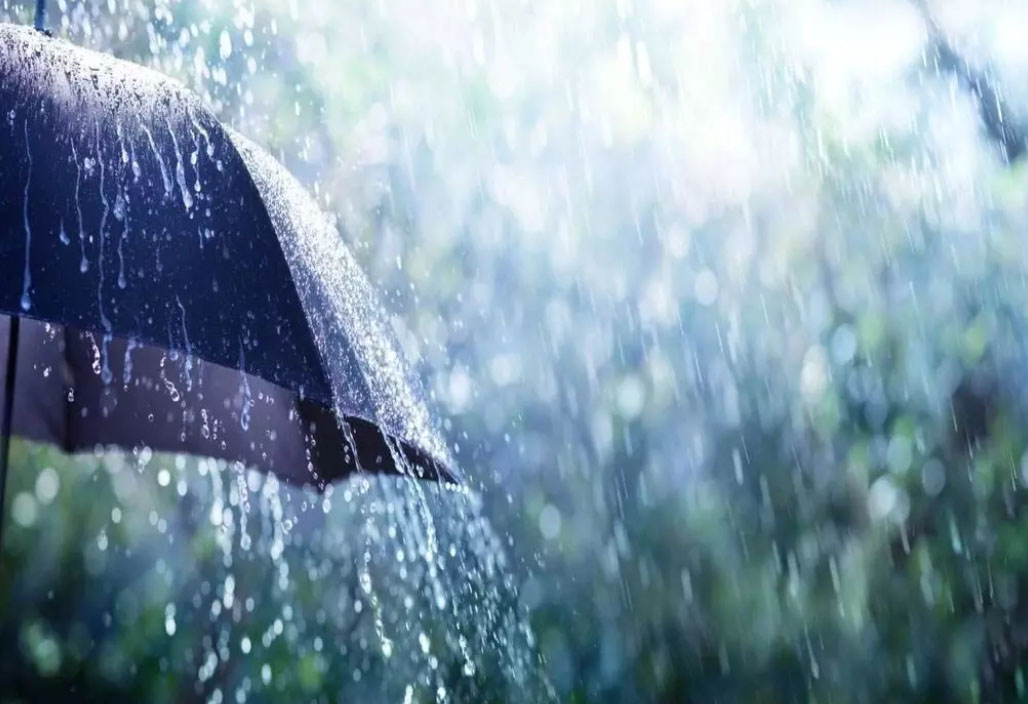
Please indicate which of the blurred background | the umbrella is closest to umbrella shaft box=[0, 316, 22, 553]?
the umbrella

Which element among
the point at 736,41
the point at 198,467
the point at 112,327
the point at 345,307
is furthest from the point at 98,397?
the point at 736,41

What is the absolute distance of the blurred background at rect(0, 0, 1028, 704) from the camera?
5.01 m

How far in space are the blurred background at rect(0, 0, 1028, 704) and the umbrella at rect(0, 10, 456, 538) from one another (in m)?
3.39

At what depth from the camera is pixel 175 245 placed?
1354 mm

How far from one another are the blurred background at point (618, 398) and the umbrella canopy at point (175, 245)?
3.40 meters

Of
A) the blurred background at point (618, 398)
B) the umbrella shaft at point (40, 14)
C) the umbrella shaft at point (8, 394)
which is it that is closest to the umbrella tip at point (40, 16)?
the umbrella shaft at point (40, 14)

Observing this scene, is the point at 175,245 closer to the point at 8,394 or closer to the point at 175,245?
the point at 175,245

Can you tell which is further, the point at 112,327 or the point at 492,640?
the point at 492,640

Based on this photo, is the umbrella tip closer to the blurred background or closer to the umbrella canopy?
the umbrella canopy

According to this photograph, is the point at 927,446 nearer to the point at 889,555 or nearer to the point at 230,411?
the point at 889,555

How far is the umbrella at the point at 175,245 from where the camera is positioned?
1260mm

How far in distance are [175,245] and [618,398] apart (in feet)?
13.5

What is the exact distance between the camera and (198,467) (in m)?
5.11

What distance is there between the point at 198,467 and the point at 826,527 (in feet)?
8.93
